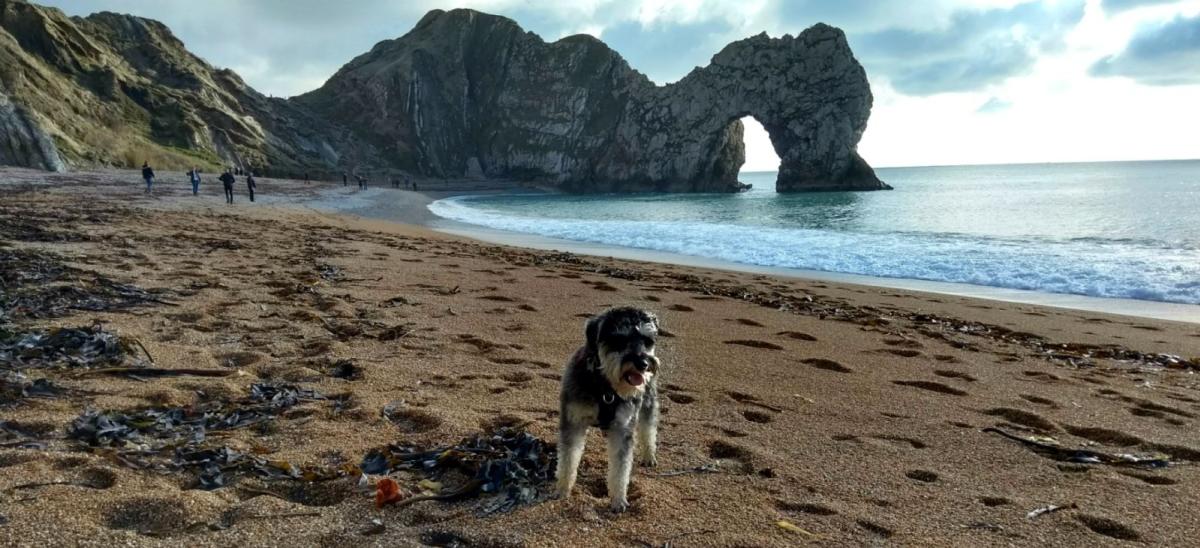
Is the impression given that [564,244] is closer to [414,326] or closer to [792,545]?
[414,326]

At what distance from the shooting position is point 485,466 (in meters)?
3.73

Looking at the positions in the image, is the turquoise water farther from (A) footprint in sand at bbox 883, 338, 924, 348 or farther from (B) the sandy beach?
(A) footprint in sand at bbox 883, 338, 924, 348

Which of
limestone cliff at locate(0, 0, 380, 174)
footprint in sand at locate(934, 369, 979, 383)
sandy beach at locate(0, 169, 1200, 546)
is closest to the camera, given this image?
sandy beach at locate(0, 169, 1200, 546)

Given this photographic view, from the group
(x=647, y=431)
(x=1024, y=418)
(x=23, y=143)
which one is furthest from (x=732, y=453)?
(x=23, y=143)

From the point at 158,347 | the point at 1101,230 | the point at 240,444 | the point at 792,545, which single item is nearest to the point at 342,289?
the point at 158,347

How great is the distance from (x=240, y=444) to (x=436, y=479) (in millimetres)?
1391

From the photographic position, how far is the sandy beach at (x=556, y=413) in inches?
129

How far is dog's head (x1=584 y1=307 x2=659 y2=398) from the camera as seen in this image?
3.40 metres

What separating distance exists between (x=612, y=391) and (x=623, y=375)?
0.17 m

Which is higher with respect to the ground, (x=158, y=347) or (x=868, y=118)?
(x=868, y=118)

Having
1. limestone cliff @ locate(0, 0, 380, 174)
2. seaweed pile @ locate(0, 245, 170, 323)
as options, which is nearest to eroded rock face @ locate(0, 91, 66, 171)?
limestone cliff @ locate(0, 0, 380, 174)

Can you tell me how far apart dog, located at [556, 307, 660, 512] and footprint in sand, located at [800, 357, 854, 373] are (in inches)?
164

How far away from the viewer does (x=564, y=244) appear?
24266mm

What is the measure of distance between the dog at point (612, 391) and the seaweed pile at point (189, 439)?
4.52 ft
